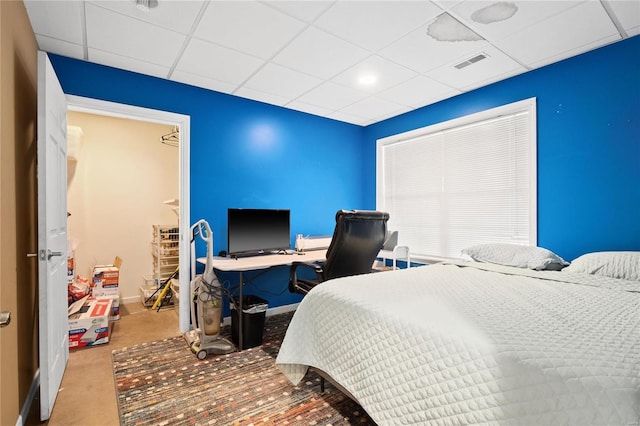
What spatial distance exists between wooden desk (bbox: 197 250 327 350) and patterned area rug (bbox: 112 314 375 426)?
1.32 feet

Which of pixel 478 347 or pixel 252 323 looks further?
pixel 252 323

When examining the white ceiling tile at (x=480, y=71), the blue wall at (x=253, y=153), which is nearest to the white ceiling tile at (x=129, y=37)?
the blue wall at (x=253, y=153)

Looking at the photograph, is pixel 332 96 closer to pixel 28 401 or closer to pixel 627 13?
pixel 627 13

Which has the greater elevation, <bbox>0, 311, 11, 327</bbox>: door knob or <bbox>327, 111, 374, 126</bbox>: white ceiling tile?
<bbox>327, 111, 374, 126</bbox>: white ceiling tile

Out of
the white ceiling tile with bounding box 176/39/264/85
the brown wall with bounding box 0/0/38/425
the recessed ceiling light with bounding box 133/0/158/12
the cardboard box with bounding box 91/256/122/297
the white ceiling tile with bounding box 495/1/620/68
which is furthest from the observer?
the cardboard box with bounding box 91/256/122/297

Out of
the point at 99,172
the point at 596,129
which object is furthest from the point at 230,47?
the point at 596,129

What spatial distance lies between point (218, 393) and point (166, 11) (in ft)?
8.45

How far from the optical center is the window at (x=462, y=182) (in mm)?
3070

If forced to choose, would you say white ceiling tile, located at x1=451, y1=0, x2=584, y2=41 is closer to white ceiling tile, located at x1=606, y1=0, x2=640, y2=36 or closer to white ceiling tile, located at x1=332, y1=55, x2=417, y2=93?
white ceiling tile, located at x1=606, y1=0, x2=640, y2=36

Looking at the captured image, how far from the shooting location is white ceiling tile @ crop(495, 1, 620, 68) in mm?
2129

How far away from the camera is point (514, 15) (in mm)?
2139

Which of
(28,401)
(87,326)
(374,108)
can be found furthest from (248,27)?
(87,326)

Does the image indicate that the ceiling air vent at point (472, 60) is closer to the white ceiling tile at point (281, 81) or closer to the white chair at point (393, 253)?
the white ceiling tile at point (281, 81)

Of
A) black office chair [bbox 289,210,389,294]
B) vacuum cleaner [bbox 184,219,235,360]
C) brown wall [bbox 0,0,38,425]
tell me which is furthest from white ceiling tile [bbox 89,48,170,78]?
black office chair [bbox 289,210,389,294]
